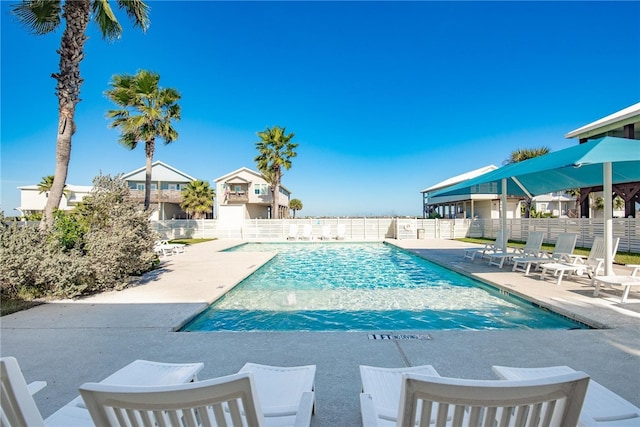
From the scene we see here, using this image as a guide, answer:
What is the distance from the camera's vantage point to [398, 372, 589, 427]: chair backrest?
113 cm

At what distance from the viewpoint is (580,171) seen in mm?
8586

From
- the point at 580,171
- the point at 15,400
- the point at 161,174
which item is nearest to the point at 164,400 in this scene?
the point at 15,400

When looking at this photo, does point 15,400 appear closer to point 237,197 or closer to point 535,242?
point 535,242

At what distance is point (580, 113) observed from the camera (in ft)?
69.9

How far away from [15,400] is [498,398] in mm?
2026

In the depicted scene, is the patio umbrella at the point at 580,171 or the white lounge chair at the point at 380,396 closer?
the white lounge chair at the point at 380,396

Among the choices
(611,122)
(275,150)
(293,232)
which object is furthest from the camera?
(275,150)

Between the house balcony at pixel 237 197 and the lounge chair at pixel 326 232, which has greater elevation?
the house balcony at pixel 237 197

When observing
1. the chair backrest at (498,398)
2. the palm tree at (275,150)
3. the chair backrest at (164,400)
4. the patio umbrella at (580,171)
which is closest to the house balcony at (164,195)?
the palm tree at (275,150)

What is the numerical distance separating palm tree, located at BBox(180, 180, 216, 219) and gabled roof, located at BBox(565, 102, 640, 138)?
87.0 feet

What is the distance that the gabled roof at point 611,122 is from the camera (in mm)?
13616

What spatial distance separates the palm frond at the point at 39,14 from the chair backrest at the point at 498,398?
13.0 metres

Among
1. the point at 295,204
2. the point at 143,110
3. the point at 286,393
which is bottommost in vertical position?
the point at 286,393

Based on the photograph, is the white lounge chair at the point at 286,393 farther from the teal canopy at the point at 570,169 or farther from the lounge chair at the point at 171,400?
the teal canopy at the point at 570,169
